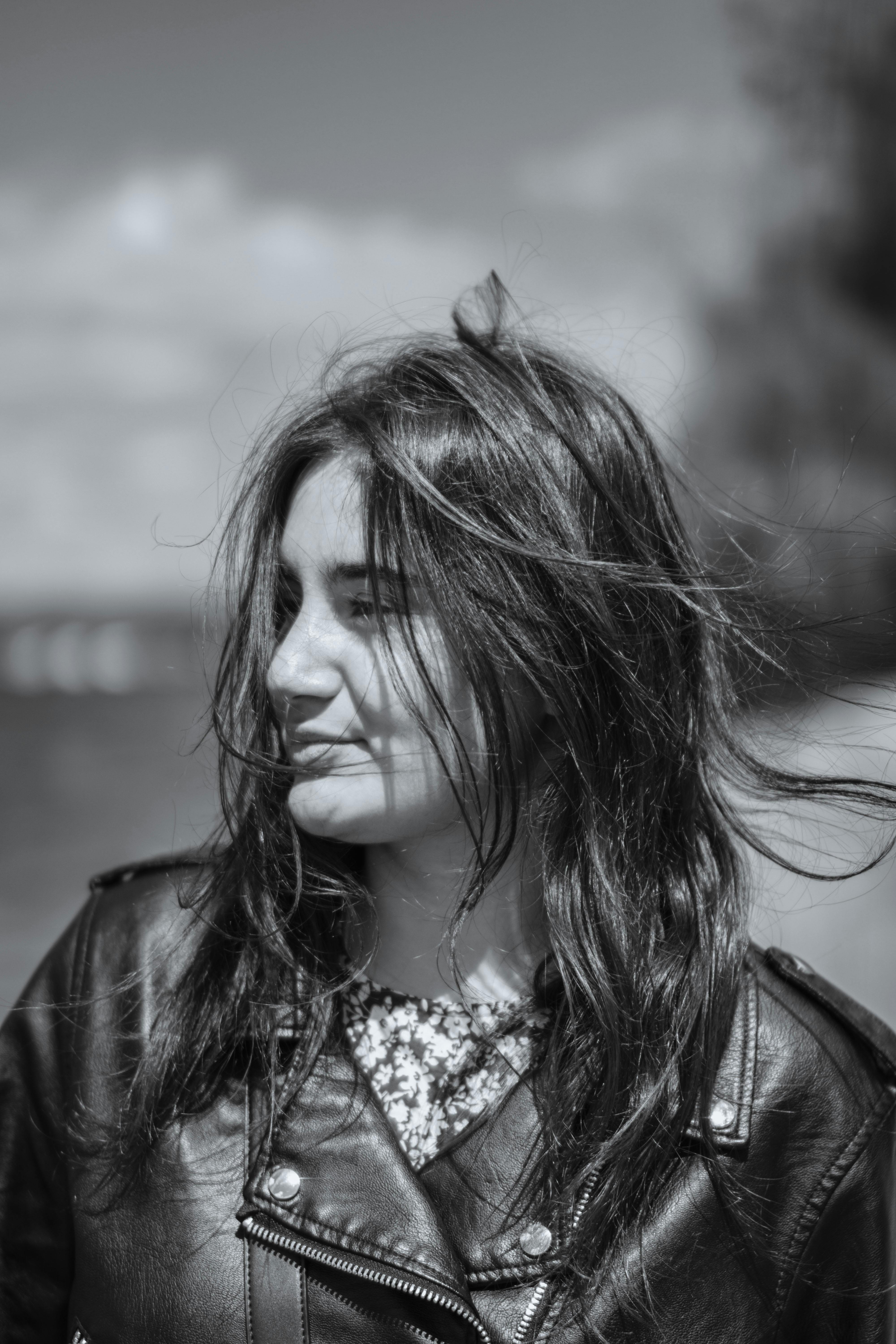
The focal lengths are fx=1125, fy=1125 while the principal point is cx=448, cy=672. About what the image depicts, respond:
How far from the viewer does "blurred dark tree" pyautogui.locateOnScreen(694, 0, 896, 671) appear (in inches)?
66.2

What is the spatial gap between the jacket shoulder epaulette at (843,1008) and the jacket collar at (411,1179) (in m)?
0.17

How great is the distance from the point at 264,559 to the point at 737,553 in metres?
0.72

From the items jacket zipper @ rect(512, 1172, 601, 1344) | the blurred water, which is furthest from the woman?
the blurred water

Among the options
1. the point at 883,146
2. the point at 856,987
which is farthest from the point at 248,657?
the point at 883,146

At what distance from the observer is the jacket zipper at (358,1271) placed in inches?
50.0

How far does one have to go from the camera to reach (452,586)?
1.35 metres

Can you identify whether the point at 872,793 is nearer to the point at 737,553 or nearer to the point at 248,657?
the point at 737,553

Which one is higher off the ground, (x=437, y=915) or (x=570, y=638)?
(x=570, y=638)

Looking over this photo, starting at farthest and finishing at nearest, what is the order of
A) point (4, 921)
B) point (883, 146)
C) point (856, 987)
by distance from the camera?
1. point (883, 146)
2. point (4, 921)
3. point (856, 987)

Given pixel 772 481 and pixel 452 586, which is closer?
pixel 452 586

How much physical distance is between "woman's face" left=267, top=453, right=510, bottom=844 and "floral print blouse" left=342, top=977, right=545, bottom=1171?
0.26 meters

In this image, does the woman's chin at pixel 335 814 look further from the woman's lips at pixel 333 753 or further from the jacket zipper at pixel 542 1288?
the jacket zipper at pixel 542 1288

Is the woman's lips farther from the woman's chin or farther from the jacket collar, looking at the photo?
the jacket collar

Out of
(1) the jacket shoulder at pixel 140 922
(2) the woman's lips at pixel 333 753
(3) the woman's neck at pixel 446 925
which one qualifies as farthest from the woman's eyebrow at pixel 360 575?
(1) the jacket shoulder at pixel 140 922
